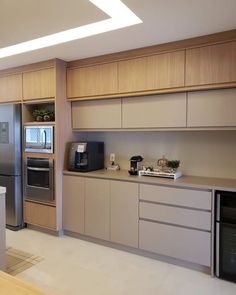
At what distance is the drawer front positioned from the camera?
8.14 ft

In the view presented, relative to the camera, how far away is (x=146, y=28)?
237 centimetres

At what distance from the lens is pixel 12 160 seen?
11.7 feet

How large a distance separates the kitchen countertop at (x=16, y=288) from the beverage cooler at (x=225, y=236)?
1.93 m

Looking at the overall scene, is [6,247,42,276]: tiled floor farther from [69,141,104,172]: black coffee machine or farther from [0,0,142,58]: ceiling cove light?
[0,0,142,58]: ceiling cove light

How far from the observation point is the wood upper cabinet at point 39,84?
3367mm

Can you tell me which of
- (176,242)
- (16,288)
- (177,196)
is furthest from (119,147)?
(16,288)

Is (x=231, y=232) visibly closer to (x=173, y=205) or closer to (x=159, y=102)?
(x=173, y=205)

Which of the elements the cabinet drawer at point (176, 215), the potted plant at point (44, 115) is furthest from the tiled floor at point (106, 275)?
the potted plant at point (44, 115)

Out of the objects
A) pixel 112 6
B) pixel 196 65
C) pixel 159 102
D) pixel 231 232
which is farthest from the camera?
pixel 159 102

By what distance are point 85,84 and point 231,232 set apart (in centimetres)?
238

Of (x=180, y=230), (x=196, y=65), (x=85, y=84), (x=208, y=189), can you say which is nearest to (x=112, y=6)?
(x=196, y=65)

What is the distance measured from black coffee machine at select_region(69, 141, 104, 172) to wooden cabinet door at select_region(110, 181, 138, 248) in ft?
1.63

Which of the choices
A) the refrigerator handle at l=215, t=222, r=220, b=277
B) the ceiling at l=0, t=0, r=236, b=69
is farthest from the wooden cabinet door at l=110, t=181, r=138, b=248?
the ceiling at l=0, t=0, r=236, b=69

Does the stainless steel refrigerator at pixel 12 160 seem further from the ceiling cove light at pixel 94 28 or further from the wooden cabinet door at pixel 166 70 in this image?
the wooden cabinet door at pixel 166 70
